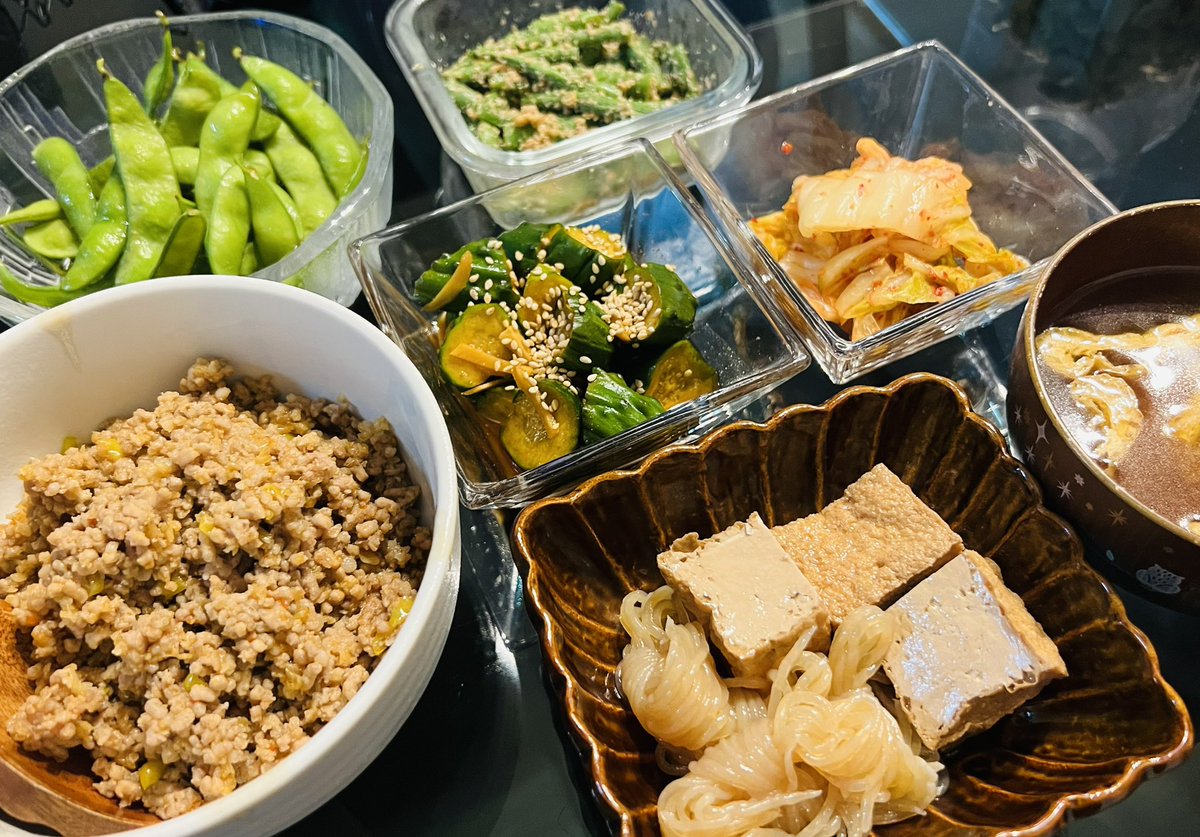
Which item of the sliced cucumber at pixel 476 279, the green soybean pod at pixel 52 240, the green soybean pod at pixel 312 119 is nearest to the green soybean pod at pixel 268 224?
the green soybean pod at pixel 312 119

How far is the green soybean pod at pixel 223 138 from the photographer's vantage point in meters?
2.03

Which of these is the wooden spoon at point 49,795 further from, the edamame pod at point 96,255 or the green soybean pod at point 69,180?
the green soybean pod at point 69,180

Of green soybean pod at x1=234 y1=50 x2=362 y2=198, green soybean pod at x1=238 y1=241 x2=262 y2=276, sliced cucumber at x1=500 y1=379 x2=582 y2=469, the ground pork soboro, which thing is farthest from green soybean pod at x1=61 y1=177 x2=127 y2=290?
sliced cucumber at x1=500 y1=379 x2=582 y2=469

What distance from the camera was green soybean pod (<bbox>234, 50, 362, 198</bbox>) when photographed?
7.17ft

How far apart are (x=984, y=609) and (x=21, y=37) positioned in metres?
3.13

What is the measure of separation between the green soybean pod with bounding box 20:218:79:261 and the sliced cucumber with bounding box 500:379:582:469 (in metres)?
1.23

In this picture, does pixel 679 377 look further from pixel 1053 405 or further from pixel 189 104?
pixel 189 104

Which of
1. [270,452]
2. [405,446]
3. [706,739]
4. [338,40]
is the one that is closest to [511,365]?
[405,446]

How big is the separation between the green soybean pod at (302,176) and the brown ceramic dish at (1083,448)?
63.2 inches

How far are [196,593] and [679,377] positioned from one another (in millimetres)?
1009

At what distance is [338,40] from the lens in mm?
2303

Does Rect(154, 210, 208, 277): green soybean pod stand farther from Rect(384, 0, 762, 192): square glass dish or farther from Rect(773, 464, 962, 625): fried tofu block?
Rect(773, 464, 962, 625): fried tofu block

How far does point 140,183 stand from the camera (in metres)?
1.98

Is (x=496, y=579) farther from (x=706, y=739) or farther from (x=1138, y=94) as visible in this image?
(x=1138, y=94)
